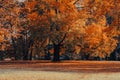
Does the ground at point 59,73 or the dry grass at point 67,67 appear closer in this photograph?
the ground at point 59,73

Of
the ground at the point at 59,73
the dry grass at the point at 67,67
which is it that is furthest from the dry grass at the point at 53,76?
the dry grass at the point at 67,67

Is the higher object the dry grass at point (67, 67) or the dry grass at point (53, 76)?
the dry grass at point (53, 76)

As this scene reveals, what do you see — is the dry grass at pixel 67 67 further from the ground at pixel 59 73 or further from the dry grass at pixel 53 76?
the dry grass at pixel 53 76

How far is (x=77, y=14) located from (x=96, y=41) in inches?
260

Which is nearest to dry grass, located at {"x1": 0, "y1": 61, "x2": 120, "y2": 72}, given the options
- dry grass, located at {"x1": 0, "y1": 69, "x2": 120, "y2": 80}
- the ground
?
the ground

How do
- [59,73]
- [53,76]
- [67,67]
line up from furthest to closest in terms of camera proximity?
1. [67,67]
2. [59,73]
3. [53,76]

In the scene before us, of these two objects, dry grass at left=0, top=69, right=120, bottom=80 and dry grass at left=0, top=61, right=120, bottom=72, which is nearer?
dry grass at left=0, top=69, right=120, bottom=80

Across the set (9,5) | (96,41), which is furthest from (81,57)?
(9,5)

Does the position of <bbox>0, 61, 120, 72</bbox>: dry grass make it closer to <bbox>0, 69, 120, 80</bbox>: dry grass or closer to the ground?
the ground

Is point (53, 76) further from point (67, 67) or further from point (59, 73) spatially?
point (67, 67)

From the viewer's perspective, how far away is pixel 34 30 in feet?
178

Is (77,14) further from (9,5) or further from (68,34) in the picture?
(9,5)

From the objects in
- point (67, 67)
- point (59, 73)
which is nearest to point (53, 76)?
point (59, 73)

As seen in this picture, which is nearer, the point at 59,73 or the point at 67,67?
the point at 59,73
